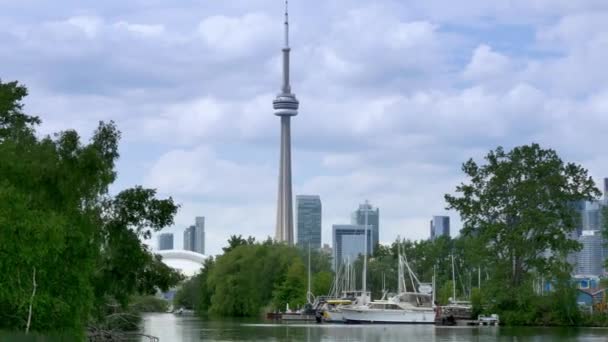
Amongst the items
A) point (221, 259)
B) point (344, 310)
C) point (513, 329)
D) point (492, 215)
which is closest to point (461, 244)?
point (221, 259)

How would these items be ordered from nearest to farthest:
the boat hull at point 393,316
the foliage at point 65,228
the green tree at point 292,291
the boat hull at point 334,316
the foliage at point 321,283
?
1. the foliage at point 65,228
2. the boat hull at point 393,316
3. the boat hull at point 334,316
4. the green tree at point 292,291
5. the foliage at point 321,283

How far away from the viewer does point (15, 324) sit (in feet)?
106

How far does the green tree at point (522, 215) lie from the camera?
8031 centimetres

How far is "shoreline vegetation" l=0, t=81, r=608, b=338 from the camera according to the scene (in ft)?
105

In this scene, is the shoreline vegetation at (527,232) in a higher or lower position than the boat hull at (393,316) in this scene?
higher

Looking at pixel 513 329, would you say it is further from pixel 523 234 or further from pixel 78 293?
pixel 78 293

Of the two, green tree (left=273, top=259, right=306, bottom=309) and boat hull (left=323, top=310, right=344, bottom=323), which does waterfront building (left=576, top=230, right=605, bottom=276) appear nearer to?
green tree (left=273, top=259, right=306, bottom=309)

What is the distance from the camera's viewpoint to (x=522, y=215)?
8081 cm

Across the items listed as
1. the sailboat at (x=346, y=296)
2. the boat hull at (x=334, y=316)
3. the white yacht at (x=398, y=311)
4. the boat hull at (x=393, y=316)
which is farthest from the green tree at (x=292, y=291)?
the boat hull at (x=393, y=316)

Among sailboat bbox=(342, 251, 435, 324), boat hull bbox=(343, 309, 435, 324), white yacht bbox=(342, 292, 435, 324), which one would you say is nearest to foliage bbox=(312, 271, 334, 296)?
sailboat bbox=(342, 251, 435, 324)

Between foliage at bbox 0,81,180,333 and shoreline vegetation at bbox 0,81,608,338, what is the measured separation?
45 mm

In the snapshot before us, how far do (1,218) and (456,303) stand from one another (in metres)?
77.5

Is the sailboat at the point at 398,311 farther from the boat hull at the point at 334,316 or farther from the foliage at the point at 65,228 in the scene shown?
the foliage at the point at 65,228

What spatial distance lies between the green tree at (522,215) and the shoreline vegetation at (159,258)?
0.09 m
